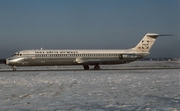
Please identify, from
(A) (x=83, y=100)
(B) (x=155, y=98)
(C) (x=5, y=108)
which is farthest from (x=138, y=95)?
(C) (x=5, y=108)

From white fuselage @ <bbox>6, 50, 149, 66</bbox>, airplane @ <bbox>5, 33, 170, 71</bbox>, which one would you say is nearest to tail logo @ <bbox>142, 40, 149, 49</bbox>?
airplane @ <bbox>5, 33, 170, 71</bbox>

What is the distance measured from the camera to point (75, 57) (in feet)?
97.7

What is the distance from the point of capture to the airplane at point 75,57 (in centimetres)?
2900

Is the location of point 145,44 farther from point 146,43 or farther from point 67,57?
point 67,57

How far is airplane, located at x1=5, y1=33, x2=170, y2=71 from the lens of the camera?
29000 mm

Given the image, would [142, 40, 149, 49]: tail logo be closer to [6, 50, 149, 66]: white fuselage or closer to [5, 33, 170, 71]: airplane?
[5, 33, 170, 71]: airplane

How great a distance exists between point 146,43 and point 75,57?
10006mm

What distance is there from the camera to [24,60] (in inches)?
1137

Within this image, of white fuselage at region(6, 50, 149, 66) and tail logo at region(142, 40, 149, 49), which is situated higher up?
tail logo at region(142, 40, 149, 49)

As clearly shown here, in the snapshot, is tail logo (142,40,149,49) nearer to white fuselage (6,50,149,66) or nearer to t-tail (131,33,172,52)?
t-tail (131,33,172,52)

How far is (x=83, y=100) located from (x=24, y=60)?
70.3 ft

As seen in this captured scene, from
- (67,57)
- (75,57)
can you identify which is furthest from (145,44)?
(67,57)

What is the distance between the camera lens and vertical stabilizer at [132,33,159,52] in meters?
32.2

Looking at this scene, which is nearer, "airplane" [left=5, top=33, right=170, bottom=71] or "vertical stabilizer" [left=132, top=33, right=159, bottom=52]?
"airplane" [left=5, top=33, right=170, bottom=71]
